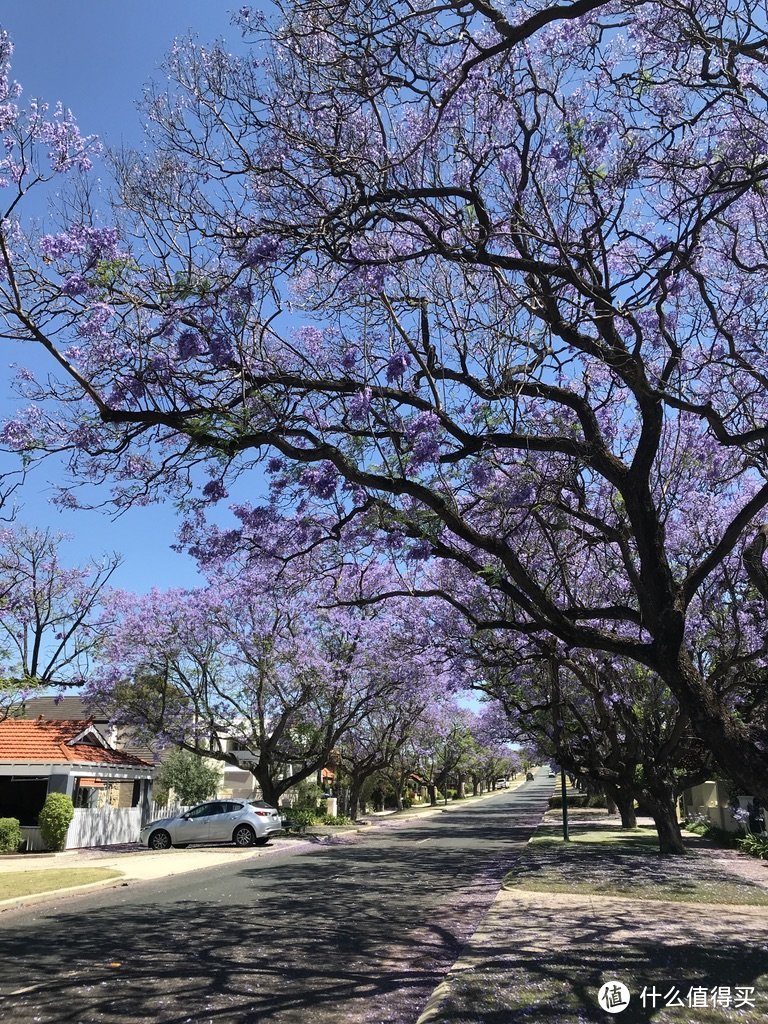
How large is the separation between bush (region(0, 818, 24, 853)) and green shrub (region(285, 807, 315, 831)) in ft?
36.6

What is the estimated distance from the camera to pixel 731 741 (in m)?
6.18

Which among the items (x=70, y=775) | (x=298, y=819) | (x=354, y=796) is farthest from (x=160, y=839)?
(x=354, y=796)

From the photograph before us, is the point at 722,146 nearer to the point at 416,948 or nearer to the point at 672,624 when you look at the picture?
the point at 672,624

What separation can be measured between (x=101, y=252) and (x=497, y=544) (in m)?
4.57

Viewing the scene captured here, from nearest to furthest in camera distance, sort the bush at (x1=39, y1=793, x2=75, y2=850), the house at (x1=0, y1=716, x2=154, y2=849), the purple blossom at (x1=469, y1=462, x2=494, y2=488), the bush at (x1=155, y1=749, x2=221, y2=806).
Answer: the purple blossom at (x1=469, y1=462, x2=494, y2=488)
the bush at (x1=39, y1=793, x2=75, y2=850)
the house at (x1=0, y1=716, x2=154, y2=849)
the bush at (x1=155, y1=749, x2=221, y2=806)

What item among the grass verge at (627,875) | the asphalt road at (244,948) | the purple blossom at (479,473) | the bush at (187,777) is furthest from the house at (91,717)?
the purple blossom at (479,473)

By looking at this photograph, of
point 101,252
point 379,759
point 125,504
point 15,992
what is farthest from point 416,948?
point 379,759

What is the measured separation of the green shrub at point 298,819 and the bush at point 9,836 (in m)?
11.2

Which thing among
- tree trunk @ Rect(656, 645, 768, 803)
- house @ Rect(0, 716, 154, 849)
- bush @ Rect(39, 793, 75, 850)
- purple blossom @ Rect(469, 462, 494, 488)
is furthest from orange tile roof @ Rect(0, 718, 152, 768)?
tree trunk @ Rect(656, 645, 768, 803)

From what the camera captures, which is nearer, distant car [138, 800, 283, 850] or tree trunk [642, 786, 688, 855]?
tree trunk [642, 786, 688, 855]

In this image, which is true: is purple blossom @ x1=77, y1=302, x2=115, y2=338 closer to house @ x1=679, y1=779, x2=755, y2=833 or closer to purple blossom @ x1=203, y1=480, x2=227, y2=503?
purple blossom @ x1=203, y1=480, x2=227, y2=503

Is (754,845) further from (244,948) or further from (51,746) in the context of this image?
(51,746)

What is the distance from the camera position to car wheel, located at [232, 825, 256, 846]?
22.2 meters

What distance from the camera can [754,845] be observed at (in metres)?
18.1
